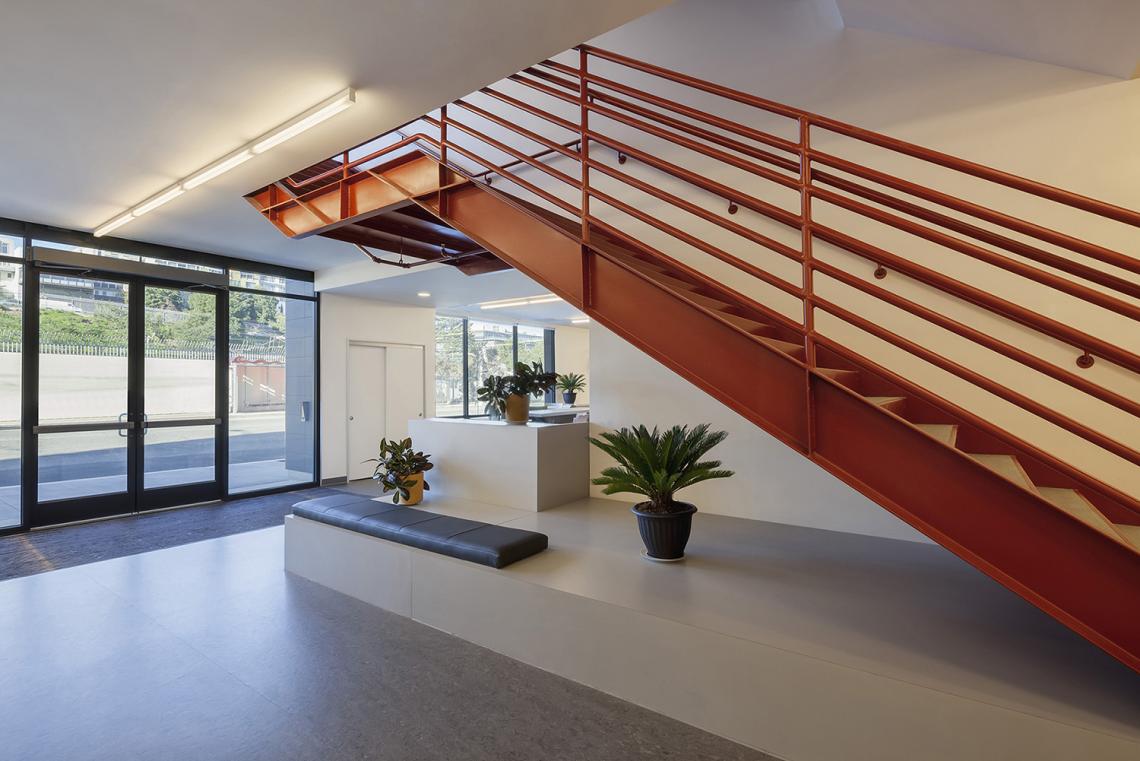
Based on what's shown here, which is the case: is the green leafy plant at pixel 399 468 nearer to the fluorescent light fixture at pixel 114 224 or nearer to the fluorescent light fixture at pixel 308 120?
the fluorescent light fixture at pixel 308 120

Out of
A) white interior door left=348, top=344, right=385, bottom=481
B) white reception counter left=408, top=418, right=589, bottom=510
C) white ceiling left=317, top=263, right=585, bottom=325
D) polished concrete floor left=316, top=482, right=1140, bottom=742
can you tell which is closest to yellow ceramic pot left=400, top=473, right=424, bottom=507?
white reception counter left=408, top=418, right=589, bottom=510

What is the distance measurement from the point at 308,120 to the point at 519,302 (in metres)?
5.95

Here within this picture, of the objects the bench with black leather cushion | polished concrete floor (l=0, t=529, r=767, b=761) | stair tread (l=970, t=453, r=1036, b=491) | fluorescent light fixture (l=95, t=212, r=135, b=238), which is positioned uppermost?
fluorescent light fixture (l=95, t=212, r=135, b=238)

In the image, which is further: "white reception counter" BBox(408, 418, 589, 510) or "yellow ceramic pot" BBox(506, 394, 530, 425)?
"yellow ceramic pot" BBox(506, 394, 530, 425)

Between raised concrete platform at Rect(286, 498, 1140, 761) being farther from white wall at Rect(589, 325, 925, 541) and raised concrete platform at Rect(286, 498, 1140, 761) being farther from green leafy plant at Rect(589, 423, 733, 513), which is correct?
green leafy plant at Rect(589, 423, 733, 513)

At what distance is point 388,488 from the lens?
16.7 feet

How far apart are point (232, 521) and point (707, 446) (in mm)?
5570

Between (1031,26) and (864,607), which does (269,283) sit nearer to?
(864,607)

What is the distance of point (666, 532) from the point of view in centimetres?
347

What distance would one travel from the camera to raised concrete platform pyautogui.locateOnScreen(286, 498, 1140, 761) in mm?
2029

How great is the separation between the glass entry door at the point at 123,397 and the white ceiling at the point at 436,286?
1739 mm

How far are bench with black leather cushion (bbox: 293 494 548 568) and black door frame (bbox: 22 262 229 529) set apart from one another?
351 cm

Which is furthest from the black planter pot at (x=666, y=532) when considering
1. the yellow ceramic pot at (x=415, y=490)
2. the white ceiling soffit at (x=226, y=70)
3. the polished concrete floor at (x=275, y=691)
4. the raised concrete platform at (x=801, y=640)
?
the white ceiling soffit at (x=226, y=70)

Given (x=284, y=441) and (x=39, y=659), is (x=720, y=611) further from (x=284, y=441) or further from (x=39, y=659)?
(x=284, y=441)
